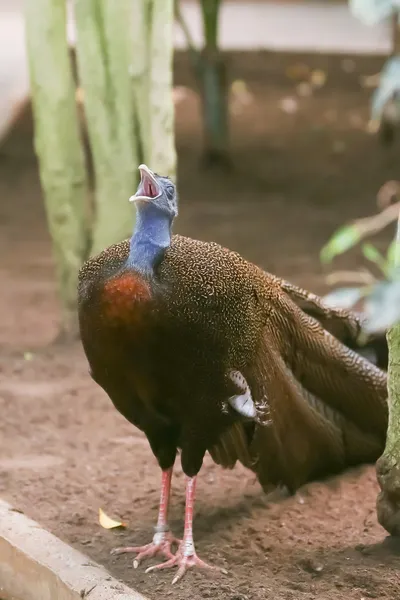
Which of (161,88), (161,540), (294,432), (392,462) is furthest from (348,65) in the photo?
(161,540)

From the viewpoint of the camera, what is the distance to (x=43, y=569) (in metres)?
2.85

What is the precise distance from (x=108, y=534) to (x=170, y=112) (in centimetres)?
200

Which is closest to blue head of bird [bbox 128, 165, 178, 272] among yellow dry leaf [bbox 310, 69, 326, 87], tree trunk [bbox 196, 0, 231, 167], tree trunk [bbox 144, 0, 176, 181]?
tree trunk [bbox 144, 0, 176, 181]

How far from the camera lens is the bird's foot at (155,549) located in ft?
10.0

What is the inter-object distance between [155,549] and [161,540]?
0.03 meters

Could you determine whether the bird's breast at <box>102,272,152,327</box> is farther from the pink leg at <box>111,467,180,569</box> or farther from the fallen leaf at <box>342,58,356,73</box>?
the fallen leaf at <box>342,58,356,73</box>

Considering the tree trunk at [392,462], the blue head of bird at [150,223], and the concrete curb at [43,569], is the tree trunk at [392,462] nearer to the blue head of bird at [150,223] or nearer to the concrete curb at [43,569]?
the blue head of bird at [150,223]

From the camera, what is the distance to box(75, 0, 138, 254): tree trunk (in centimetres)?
463

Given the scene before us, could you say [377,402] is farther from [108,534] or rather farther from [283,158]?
[283,158]

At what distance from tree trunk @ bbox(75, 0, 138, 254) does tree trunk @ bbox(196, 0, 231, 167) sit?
3.68 metres

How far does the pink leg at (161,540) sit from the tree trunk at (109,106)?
1905 mm

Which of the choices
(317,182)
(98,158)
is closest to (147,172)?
(98,158)

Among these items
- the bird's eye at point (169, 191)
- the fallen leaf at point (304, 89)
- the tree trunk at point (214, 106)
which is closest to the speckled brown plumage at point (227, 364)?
the bird's eye at point (169, 191)

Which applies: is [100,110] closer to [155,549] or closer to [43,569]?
[155,549]
